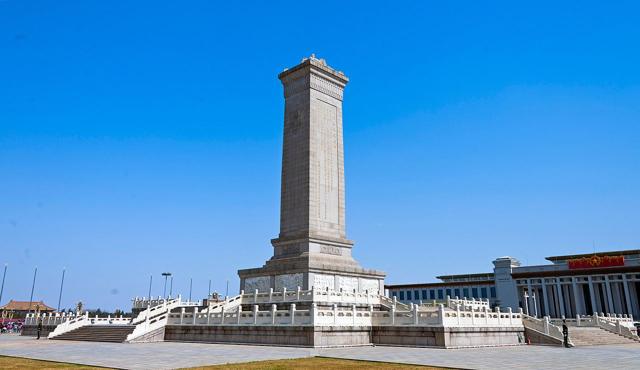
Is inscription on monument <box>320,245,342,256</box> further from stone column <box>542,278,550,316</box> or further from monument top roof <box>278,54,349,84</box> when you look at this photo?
stone column <box>542,278,550,316</box>

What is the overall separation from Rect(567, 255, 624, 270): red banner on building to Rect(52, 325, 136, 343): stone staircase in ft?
161

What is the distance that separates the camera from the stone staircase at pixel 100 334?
26.8m

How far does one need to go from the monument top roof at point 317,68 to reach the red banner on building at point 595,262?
3525 cm

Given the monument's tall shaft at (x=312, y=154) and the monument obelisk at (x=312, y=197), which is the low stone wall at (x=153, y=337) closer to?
the monument obelisk at (x=312, y=197)

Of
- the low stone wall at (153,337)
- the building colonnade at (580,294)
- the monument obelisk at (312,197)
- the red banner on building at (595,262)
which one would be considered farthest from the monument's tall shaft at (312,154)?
the red banner on building at (595,262)

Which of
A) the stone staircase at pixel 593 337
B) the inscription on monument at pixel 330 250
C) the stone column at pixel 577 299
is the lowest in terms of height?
the stone staircase at pixel 593 337

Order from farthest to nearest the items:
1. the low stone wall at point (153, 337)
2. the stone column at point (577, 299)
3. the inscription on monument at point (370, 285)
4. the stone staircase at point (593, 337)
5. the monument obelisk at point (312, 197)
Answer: the stone column at point (577, 299) → the inscription on monument at point (370, 285) → the monument obelisk at point (312, 197) → the low stone wall at point (153, 337) → the stone staircase at point (593, 337)

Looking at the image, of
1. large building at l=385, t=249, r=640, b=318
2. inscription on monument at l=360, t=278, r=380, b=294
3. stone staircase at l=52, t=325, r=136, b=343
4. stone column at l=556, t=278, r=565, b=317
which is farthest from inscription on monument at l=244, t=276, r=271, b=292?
stone column at l=556, t=278, r=565, b=317

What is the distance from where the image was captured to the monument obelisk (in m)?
34.7

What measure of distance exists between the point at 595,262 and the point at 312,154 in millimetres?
37425

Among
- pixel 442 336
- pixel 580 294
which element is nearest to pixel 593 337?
pixel 442 336

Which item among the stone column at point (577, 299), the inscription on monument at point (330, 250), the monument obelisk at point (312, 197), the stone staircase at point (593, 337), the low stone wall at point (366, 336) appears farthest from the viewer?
the stone column at point (577, 299)

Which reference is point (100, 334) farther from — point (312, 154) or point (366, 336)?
point (312, 154)

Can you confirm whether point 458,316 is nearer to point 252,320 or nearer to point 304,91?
point 252,320
